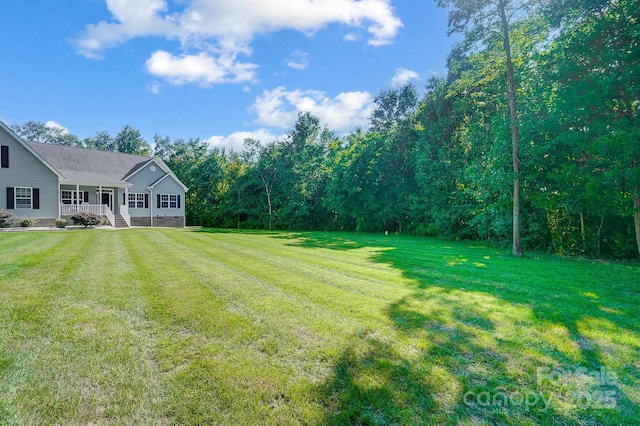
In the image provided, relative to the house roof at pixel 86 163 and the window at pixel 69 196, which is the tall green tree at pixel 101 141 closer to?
the house roof at pixel 86 163

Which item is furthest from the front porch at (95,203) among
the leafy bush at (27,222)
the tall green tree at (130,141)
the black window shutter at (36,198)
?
the tall green tree at (130,141)

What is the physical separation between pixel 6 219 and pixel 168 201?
385 inches

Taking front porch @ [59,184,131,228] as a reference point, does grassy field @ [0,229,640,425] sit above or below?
below

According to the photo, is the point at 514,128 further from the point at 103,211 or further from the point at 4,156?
the point at 4,156

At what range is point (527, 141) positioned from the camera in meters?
10.6

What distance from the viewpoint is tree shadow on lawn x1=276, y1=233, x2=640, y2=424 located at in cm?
208

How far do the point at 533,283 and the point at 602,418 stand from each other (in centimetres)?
449

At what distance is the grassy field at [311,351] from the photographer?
2.07 m

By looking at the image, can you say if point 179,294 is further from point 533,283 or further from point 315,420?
point 533,283

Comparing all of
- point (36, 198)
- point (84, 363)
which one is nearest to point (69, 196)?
point (36, 198)

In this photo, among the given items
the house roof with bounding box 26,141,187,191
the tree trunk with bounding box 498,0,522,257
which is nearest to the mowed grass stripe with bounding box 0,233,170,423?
the tree trunk with bounding box 498,0,522,257

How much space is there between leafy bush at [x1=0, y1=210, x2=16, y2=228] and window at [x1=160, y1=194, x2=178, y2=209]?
895 cm

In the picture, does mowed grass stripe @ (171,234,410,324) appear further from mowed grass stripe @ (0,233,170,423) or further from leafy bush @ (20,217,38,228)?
leafy bush @ (20,217,38,228)

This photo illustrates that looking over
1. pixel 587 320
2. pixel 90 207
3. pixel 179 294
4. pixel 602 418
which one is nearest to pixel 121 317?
pixel 179 294
